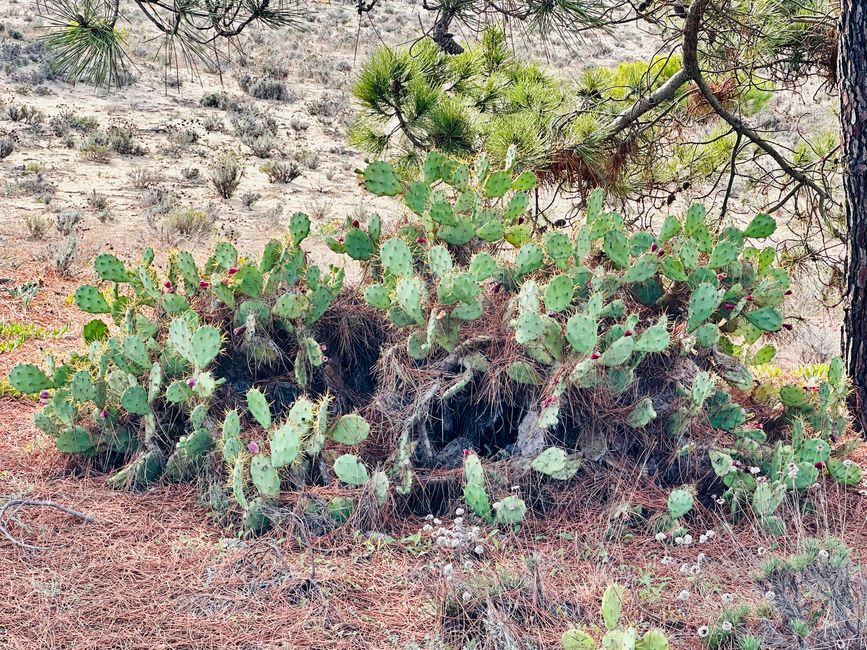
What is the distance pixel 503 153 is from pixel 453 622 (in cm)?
334

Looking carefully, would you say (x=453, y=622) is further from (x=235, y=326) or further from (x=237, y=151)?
(x=237, y=151)

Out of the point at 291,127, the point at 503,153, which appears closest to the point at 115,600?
the point at 503,153

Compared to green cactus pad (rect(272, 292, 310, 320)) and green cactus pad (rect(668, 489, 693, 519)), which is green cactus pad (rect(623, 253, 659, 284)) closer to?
green cactus pad (rect(668, 489, 693, 519))

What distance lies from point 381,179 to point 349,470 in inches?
71.1

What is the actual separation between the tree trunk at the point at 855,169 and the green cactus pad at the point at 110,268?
3.96 meters

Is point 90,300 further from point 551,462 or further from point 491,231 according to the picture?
point 551,462

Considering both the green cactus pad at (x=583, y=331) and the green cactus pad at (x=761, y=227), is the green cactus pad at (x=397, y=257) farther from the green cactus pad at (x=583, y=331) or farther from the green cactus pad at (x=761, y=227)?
the green cactus pad at (x=761, y=227)

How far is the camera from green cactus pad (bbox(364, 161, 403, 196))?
502cm

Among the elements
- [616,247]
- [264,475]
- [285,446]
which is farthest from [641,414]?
[264,475]

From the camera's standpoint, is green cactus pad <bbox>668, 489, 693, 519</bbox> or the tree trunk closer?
→ green cactus pad <bbox>668, 489, 693, 519</bbox>

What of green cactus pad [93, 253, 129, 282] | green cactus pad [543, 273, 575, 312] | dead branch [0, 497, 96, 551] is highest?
green cactus pad [93, 253, 129, 282]

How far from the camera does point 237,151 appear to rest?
1614cm

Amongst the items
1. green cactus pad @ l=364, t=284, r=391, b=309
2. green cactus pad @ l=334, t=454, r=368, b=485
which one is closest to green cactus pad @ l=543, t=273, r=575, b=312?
green cactus pad @ l=364, t=284, r=391, b=309

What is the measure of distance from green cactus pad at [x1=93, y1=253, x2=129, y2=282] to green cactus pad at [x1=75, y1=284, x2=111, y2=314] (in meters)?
0.10
